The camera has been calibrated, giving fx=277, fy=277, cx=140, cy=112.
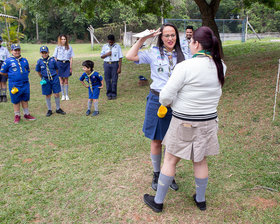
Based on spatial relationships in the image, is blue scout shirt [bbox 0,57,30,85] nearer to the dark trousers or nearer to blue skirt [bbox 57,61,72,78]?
blue skirt [bbox 57,61,72,78]

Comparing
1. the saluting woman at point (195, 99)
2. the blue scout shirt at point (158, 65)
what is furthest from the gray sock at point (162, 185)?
the blue scout shirt at point (158, 65)

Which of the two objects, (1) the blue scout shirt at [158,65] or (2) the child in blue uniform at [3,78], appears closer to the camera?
(1) the blue scout shirt at [158,65]

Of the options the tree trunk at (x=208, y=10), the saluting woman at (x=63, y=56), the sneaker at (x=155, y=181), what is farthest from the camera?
the tree trunk at (x=208, y=10)

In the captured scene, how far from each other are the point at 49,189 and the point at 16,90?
3.12 meters

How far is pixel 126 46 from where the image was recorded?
2522 centimetres

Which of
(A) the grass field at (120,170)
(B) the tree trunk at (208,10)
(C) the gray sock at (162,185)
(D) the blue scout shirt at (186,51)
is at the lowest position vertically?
(A) the grass field at (120,170)

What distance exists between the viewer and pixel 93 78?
21.6 ft

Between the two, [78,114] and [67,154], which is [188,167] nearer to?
[67,154]

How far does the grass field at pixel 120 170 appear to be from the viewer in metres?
3.07

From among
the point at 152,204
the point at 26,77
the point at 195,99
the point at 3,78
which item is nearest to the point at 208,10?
the point at 26,77

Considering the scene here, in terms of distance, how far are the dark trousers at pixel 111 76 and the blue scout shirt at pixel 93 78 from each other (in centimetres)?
167


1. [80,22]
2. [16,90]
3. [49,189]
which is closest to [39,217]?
[49,189]

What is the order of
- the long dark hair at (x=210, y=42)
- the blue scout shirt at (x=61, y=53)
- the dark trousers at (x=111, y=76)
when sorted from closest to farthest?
the long dark hair at (x=210, y=42) < the blue scout shirt at (x=61, y=53) < the dark trousers at (x=111, y=76)

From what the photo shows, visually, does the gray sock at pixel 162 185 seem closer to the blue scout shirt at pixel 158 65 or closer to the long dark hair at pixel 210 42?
the blue scout shirt at pixel 158 65
